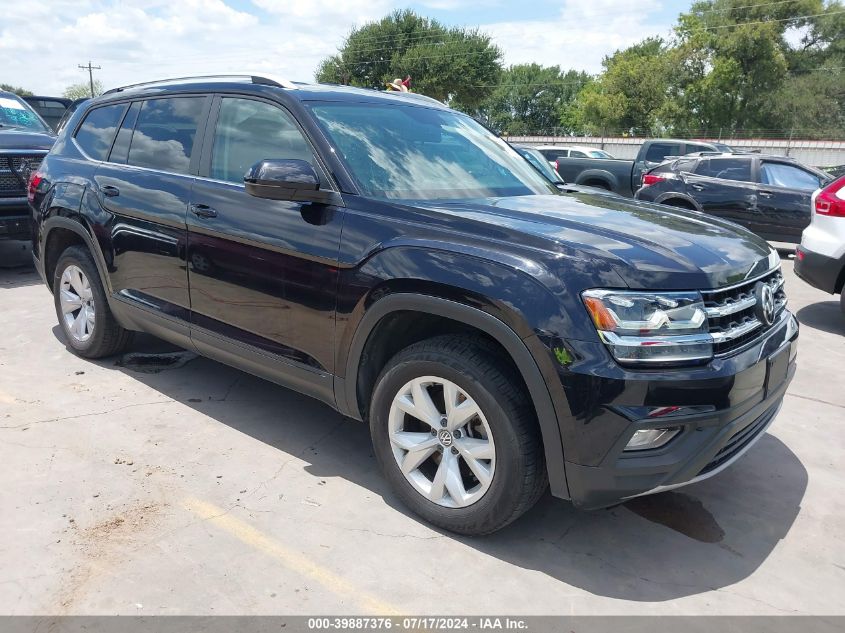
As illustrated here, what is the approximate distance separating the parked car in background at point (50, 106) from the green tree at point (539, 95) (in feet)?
277

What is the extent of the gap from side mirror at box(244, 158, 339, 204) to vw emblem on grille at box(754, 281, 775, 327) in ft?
6.22

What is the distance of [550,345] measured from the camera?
2.54 m

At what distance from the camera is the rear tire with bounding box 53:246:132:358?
4785 millimetres

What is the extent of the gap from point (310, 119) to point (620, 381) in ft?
6.57

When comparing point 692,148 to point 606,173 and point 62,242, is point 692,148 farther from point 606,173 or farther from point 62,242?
point 62,242

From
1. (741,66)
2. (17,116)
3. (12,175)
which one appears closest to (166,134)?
(12,175)

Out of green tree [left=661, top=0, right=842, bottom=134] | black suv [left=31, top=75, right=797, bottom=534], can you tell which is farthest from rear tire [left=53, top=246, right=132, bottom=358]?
green tree [left=661, top=0, right=842, bottom=134]

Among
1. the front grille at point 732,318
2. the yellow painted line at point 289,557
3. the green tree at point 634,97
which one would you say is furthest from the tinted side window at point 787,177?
the green tree at point 634,97

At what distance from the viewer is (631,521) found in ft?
10.6

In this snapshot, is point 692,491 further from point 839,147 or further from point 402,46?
point 402,46

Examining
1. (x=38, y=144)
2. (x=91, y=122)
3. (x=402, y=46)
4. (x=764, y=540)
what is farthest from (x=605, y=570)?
(x=402, y=46)

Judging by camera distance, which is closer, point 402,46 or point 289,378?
point 289,378

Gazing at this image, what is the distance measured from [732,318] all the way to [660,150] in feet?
53.5

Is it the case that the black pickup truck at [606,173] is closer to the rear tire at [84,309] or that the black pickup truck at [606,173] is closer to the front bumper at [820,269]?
the front bumper at [820,269]
